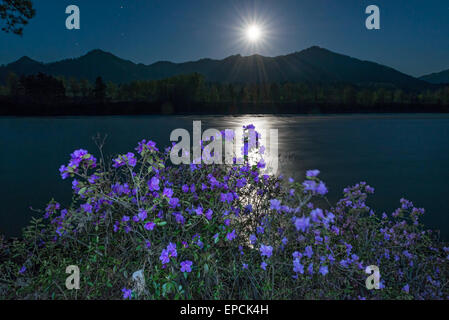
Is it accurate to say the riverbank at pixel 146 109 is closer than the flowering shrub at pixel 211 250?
No

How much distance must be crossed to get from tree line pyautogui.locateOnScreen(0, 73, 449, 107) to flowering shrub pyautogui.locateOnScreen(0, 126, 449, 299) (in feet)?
290

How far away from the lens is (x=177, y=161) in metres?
5.13

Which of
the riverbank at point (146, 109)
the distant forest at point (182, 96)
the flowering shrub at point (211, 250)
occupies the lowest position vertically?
the flowering shrub at point (211, 250)

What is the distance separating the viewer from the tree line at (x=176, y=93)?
3568 inches

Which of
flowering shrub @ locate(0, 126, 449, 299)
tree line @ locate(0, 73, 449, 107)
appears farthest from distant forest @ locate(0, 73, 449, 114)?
flowering shrub @ locate(0, 126, 449, 299)

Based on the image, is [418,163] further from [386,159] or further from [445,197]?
[445,197]

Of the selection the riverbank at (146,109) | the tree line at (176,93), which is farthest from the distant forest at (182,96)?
the riverbank at (146,109)

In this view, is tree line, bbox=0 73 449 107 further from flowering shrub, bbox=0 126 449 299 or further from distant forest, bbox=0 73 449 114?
flowering shrub, bbox=0 126 449 299

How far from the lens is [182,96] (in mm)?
104938

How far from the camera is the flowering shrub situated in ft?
10.5

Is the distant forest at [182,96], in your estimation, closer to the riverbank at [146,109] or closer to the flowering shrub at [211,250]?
the riverbank at [146,109]
